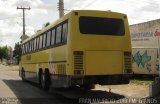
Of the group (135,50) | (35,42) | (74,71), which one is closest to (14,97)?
(74,71)

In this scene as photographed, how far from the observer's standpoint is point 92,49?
15477 millimetres

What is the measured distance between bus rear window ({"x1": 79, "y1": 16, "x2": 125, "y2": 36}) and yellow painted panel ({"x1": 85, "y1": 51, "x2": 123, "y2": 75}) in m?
0.85

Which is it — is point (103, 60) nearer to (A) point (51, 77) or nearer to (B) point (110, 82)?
(B) point (110, 82)

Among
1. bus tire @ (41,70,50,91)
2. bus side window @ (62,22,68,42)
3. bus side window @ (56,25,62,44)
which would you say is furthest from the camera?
bus tire @ (41,70,50,91)

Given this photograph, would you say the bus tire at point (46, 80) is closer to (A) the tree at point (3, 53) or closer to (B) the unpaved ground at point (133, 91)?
(B) the unpaved ground at point (133, 91)

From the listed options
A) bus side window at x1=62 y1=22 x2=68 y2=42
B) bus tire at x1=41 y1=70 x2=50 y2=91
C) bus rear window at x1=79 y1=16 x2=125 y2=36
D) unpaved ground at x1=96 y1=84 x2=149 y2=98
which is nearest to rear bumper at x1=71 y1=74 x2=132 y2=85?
unpaved ground at x1=96 y1=84 x2=149 y2=98

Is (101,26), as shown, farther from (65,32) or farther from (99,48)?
(65,32)

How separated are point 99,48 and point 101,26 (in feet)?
3.18

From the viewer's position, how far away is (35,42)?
23547mm

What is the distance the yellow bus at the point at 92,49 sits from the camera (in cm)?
1515

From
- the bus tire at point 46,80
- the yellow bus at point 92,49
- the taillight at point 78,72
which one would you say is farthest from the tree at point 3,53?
the taillight at point 78,72

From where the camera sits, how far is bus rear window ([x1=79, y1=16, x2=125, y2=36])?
15634 millimetres

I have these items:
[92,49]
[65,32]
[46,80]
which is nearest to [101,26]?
[92,49]

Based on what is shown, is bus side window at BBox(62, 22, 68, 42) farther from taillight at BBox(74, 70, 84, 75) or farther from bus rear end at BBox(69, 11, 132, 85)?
taillight at BBox(74, 70, 84, 75)
